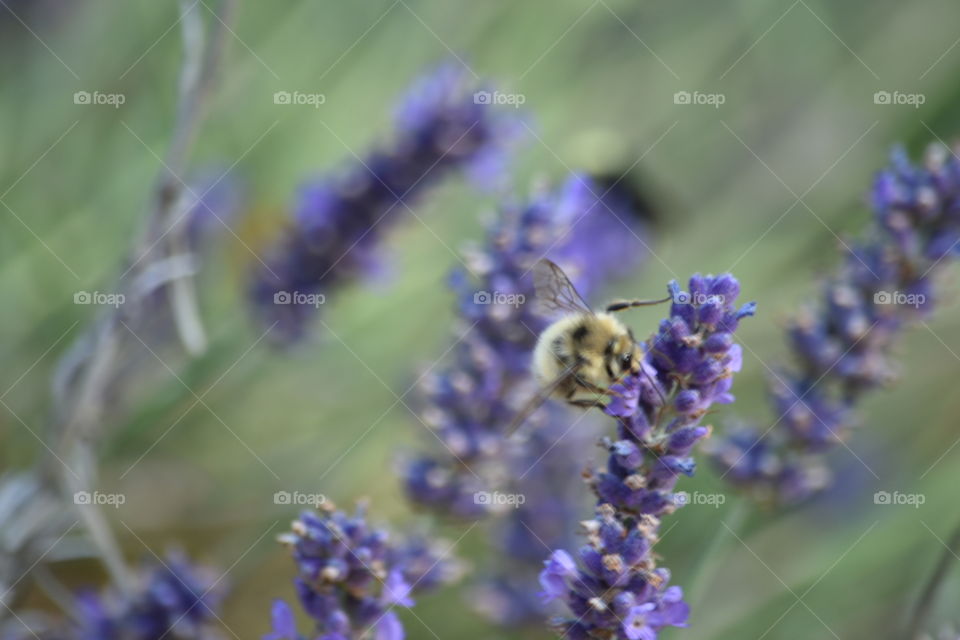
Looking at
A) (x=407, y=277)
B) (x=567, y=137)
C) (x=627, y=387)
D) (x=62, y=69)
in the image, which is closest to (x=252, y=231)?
(x=407, y=277)

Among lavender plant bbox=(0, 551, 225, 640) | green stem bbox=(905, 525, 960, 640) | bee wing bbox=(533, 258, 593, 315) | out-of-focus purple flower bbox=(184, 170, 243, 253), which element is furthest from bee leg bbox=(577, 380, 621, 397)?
out-of-focus purple flower bbox=(184, 170, 243, 253)

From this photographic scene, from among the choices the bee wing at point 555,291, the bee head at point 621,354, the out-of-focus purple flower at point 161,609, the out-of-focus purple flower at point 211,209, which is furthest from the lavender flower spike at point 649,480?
the out-of-focus purple flower at point 211,209

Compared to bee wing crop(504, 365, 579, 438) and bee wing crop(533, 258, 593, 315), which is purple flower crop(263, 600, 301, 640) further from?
bee wing crop(533, 258, 593, 315)

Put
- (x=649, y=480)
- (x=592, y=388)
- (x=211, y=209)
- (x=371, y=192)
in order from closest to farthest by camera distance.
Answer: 1. (x=649, y=480)
2. (x=592, y=388)
3. (x=371, y=192)
4. (x=211, y=209)

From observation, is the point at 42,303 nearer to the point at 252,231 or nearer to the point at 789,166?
the point at 252,231

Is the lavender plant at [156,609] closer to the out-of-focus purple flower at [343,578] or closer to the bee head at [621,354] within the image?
the out-of-focus purple flower at [343,578]

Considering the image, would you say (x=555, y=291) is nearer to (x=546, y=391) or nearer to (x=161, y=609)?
(x=546, y=391)

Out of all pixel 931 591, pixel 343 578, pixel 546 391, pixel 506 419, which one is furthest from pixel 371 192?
pixel 931 591
